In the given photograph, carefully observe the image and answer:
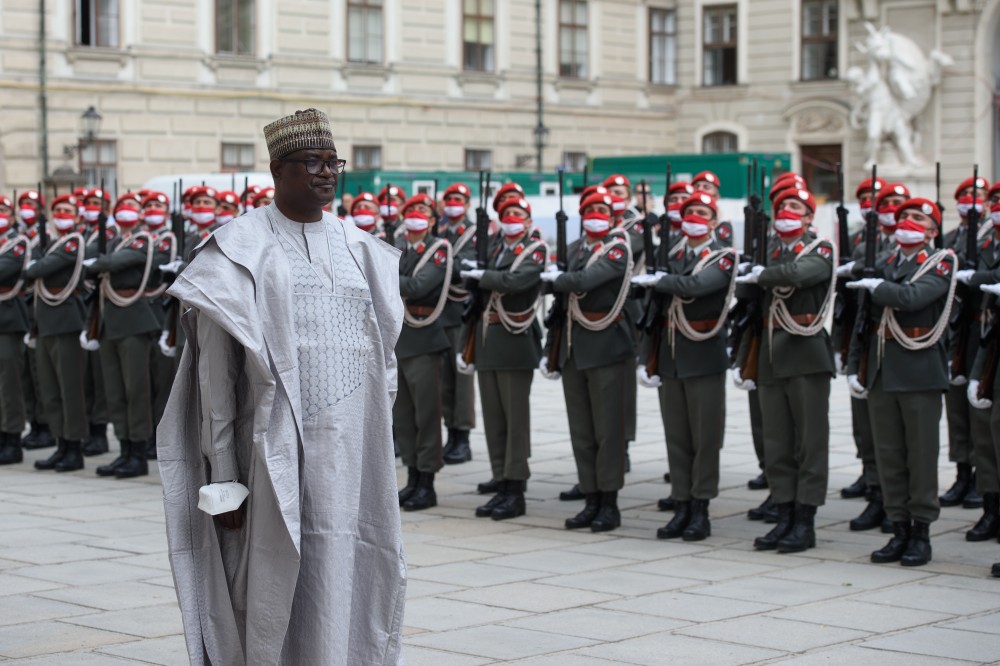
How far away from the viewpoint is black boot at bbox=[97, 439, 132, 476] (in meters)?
11.5

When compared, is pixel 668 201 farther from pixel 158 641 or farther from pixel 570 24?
pixel 570 24

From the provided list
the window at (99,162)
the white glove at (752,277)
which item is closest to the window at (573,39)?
the window at (99,162)

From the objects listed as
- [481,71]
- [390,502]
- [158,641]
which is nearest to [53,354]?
[158,641]

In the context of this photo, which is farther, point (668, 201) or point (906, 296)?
point (668, 201)

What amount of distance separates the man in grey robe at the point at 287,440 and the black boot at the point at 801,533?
157 inches

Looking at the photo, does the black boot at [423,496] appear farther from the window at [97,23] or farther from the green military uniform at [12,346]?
the window at [97,23]

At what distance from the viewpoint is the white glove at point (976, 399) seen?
8398mm

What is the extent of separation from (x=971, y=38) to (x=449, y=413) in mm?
22495

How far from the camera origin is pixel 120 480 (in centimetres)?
1141

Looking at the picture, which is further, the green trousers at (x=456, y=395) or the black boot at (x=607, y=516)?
the green trousers at (x=456, y=395)

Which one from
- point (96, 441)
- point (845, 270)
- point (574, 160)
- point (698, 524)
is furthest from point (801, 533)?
point (574, 160)

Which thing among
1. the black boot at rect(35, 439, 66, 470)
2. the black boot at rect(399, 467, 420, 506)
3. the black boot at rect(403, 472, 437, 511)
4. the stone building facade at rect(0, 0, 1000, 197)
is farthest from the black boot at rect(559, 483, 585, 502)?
the stone building facade at rect(0, 0, 1000, 197)

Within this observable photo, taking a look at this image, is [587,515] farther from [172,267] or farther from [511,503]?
[172,267]

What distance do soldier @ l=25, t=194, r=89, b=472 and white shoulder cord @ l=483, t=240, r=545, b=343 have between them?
3.50 metres
